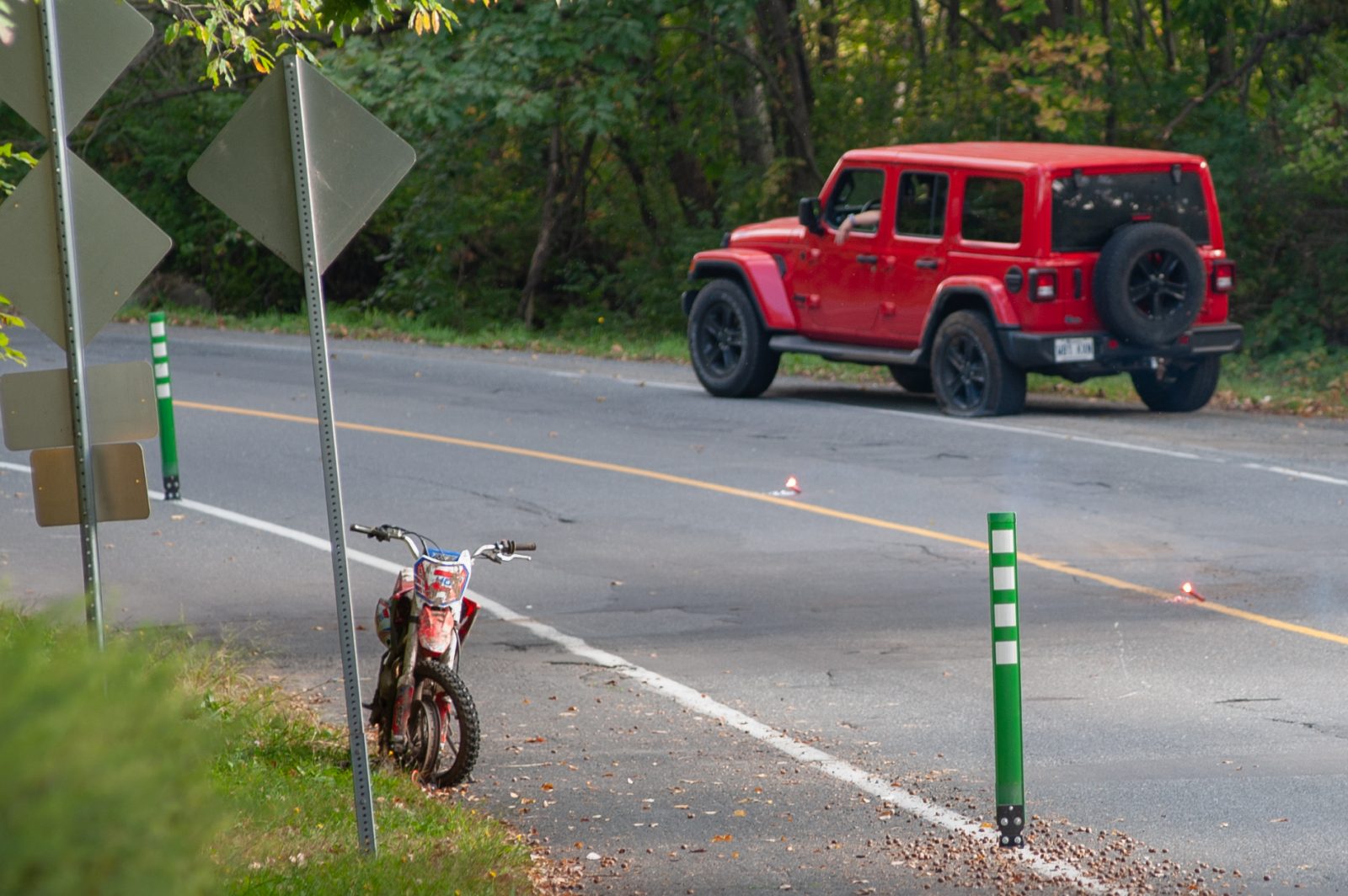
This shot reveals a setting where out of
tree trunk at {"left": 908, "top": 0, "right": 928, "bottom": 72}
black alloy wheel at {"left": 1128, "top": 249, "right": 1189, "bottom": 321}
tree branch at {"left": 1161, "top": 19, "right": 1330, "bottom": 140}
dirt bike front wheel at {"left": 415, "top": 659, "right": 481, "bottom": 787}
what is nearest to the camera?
dirt bike front wheel at {"left": 415, "top": 659, "right": 481, "bottom": 787}

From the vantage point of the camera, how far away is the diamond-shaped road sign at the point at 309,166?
609cm

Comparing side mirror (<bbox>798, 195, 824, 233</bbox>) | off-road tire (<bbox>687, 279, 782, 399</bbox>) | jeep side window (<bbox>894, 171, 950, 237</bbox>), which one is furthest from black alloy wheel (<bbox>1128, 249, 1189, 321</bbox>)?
off-road tire (<bbox>687, 279, 782, 399</bbox>)

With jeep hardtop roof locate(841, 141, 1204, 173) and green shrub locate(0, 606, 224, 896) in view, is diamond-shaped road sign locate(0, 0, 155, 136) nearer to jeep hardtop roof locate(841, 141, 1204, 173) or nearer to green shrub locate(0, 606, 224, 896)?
green shrub locate(0, 606, 224, 896)

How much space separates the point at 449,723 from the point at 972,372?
10.5 m

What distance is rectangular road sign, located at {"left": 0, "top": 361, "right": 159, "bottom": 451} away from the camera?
6008mm

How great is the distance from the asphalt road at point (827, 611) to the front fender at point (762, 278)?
83cm

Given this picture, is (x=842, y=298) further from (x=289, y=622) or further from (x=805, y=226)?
(x=289, y=622)

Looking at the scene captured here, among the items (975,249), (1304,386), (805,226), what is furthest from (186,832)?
(1304,386)

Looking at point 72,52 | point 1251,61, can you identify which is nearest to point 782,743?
point 72,52

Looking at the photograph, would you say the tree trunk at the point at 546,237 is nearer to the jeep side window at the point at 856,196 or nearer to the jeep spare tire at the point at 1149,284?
the jeep side window at the point at 856,196

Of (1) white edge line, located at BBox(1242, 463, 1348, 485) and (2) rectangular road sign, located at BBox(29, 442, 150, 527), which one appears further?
(1) white edge line, located at BBox(1242, 463, 1348, 485)

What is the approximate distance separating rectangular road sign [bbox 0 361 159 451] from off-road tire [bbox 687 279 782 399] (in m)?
12.9

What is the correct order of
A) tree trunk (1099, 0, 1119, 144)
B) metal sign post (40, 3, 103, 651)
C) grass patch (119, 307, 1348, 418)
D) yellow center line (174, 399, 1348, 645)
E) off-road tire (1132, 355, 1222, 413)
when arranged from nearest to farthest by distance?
metal sign post (40, 3, 103, 651) → yellow center line (174, 399, 1348, 645) → off-road tire (1132, 355, 1222, 413) → grass patch (119, 307, 1348, 418) → tree trunk (1099, 0, 1119, 144)

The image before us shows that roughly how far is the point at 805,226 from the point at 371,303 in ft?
50.1
